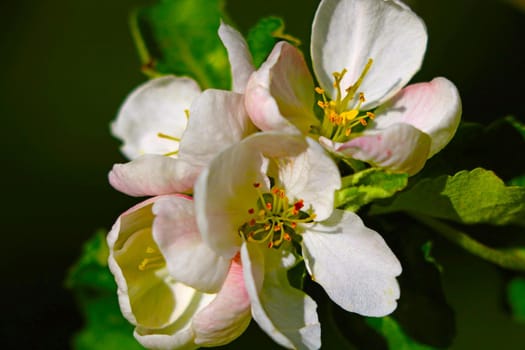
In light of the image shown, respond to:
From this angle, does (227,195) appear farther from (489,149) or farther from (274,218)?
(489,149)

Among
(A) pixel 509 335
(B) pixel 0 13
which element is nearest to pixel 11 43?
(B) pixel 0 13

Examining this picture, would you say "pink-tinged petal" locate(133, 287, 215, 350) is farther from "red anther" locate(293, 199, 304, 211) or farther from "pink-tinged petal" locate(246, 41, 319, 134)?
"pink-tinged petal" locate(246, 41, 319, 134)

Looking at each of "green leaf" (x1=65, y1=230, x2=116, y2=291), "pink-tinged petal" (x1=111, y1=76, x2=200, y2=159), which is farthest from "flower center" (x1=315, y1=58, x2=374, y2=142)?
"green leaf" (x1=65, y1=230, x2=116, y2=291)

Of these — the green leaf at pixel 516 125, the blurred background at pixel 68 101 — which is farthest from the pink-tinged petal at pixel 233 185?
the blurred background at pixel 68 101

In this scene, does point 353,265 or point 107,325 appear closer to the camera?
point 353,265

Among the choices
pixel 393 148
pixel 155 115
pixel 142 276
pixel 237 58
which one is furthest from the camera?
pixel 155 115

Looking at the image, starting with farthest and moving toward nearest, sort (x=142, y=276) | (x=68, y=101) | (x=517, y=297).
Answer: (x=68, y=101), (x=517, y=297), (x=142, y=276)

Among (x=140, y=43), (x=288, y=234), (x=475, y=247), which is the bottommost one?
(x=475, y=247)

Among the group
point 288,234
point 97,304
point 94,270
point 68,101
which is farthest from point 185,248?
point 68,101
